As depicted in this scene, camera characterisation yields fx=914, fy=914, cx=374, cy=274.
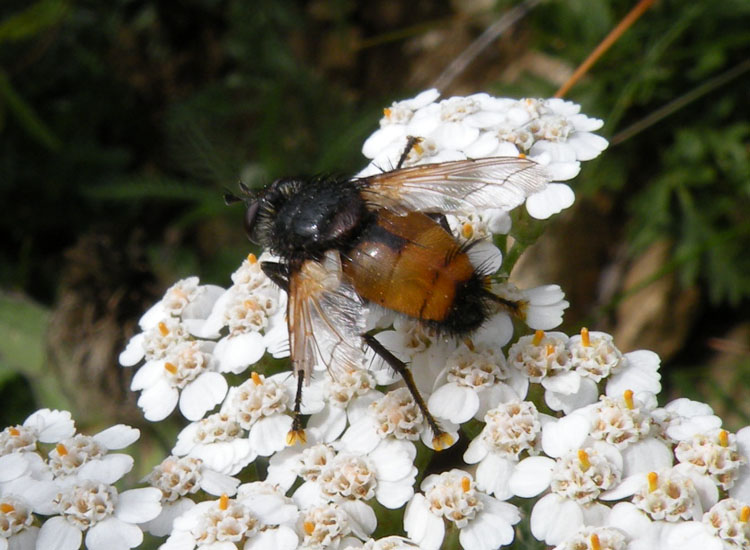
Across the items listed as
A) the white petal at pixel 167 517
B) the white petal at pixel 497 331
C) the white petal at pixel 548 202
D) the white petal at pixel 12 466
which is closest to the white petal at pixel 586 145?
the white petal at pixel 548 202

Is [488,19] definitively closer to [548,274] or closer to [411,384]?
[548,274]

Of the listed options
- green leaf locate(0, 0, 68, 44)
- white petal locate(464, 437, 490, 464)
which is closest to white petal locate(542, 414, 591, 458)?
white petal locate(464, 437, 490, 464)

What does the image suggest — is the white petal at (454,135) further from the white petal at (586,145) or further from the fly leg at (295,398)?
the fly leg at (295,398)

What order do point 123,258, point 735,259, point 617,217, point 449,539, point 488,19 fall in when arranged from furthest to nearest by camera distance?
1. point 488,19
2. point 617,217
3. point 735,259
4. point 123,258
5. point 449,539

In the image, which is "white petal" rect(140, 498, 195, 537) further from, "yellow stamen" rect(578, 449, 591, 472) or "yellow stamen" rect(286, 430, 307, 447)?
"yellow stamen" rect(578, 449, 591, 472)

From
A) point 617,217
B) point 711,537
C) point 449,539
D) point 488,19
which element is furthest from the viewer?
point 488,19

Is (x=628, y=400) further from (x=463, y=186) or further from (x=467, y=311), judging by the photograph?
(x=463, y=186)

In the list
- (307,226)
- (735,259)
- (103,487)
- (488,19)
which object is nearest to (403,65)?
(488,19)

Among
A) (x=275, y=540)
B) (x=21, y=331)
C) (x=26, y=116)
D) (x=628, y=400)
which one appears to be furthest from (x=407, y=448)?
(x=26, y=116)
